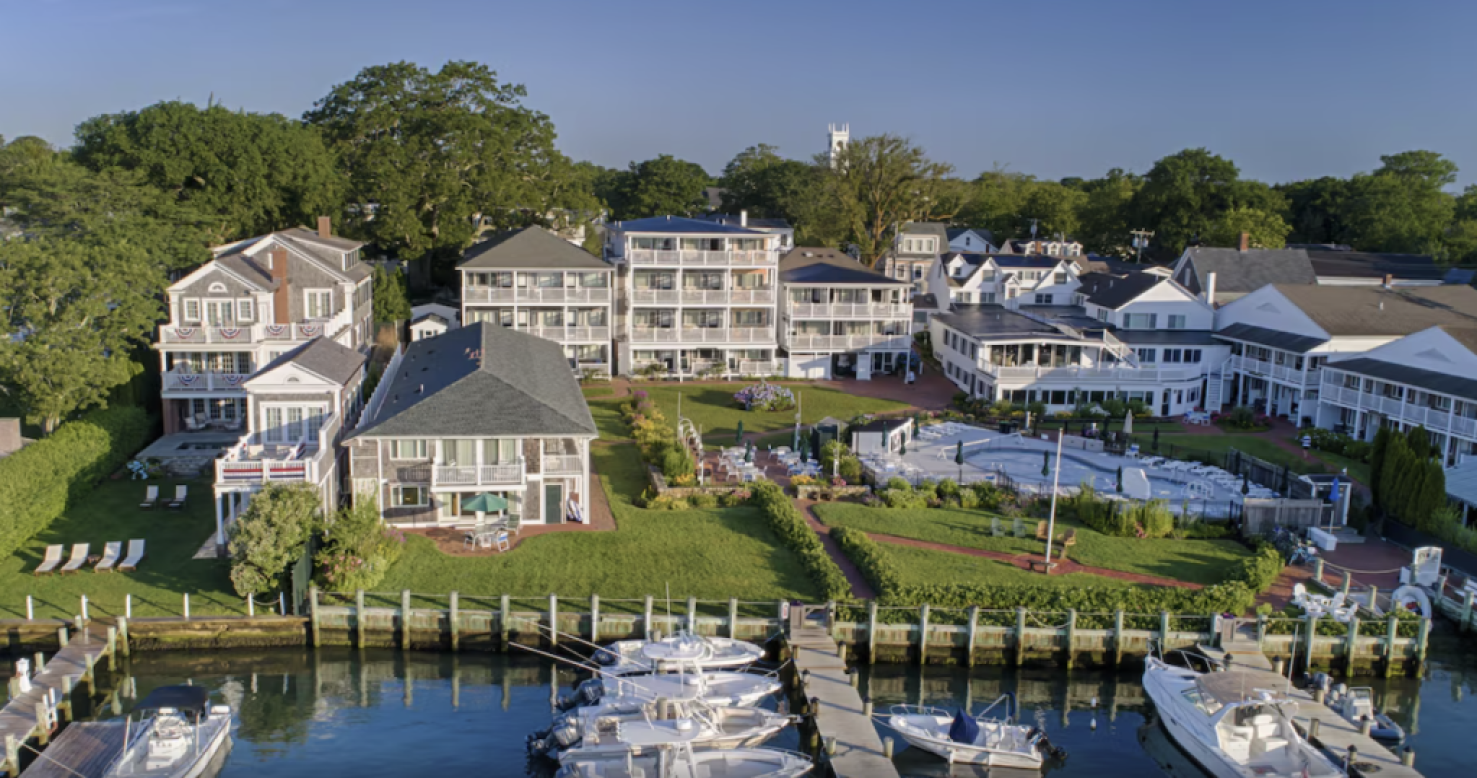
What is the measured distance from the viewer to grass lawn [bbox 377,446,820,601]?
96.3ft

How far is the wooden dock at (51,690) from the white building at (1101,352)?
40.9 meters

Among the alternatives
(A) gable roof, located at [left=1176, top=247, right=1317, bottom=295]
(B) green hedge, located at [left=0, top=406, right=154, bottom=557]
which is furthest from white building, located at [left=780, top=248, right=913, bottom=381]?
(B) green hedge, located at [left=0, top=406, right=154, bottom=557]

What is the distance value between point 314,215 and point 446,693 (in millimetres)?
43549

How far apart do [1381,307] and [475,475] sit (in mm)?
48114

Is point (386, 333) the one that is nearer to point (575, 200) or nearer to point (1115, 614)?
point (575, 200)

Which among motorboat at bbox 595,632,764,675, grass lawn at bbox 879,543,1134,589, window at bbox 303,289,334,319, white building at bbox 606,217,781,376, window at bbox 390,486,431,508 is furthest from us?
white building at bbox 606,217,781,376

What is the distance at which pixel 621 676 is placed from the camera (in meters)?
25.0

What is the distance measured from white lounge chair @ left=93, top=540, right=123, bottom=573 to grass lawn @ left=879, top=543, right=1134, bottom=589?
21731 mm

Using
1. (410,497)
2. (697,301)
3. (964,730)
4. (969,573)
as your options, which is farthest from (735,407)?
(964,730)

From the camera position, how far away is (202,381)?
42562 mm

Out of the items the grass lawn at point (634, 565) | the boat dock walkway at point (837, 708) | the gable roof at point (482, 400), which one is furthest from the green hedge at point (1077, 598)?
the gable roof at point (482, 400)

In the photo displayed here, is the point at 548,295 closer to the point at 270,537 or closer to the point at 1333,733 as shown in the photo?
the point at 270,537

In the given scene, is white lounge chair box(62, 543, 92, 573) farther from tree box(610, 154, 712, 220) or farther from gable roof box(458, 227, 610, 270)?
tree box(610, 154, 712, 220)

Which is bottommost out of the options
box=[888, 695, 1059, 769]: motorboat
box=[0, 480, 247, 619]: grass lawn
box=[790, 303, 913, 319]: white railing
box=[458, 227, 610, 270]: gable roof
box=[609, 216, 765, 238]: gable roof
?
box=[888, 695, 1059, 769]: motorboat
